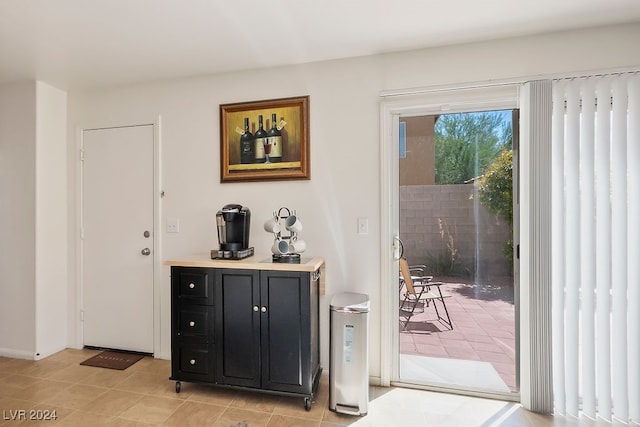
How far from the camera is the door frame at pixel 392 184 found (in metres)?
2.39

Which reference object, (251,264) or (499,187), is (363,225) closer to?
(251,264)

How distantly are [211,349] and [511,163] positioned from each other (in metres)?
2.50

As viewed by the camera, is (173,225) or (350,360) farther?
(173,225)

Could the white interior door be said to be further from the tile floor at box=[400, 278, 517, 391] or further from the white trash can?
the tile floor at box=[400, 278, 517, 391]

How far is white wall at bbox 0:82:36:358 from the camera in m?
2.91

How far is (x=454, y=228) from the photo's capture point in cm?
244

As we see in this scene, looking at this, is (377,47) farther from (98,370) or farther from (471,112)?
(98,370)

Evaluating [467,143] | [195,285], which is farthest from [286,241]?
[467,143]

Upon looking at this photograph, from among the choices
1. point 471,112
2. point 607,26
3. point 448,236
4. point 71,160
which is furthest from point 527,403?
point 71,160

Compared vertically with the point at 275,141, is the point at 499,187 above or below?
below

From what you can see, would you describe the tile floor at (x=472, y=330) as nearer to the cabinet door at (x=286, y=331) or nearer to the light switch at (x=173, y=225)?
the cabinet door at (x=286, y=331)

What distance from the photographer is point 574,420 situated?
2037mm

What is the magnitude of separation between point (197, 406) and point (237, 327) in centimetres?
57

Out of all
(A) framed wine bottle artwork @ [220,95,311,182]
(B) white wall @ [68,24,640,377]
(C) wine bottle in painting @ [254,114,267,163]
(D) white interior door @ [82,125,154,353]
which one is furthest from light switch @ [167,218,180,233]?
(C) wine bottle in painting @ [254,114,267,163]
